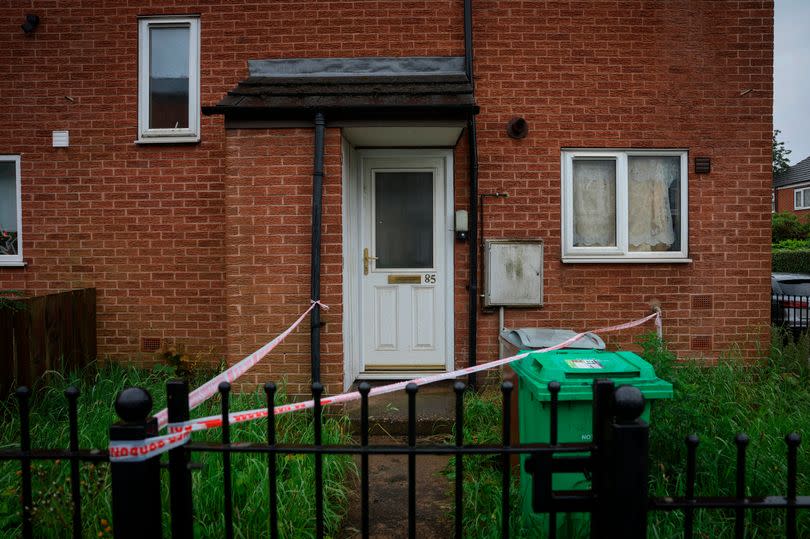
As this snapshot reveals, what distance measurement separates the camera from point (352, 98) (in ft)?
15.6

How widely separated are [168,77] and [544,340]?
5.13m

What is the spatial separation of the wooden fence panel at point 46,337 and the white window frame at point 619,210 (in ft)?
17.3

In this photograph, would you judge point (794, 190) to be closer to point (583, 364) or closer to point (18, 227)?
point (583, 364)

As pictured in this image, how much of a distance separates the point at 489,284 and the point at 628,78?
2.76 metres

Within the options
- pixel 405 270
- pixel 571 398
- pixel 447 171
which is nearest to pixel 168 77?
pixel 447 171

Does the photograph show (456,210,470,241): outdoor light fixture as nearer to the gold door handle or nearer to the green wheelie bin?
the gold door handle

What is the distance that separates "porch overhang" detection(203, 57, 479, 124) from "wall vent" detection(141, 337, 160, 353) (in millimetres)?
2724

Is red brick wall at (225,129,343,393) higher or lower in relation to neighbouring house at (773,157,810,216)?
lower

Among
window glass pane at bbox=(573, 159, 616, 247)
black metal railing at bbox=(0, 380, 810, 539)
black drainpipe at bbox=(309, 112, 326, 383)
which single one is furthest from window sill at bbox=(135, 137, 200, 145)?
black metal railing at bbox=(0, 380, 810, 539)

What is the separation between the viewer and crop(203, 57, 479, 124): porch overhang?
15.4ft

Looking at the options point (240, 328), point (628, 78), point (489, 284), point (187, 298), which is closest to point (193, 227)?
point (187, 298)

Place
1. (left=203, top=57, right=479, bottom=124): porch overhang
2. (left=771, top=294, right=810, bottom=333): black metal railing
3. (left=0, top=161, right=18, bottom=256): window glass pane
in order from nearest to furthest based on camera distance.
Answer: (left=203, top=57, right=479, bottom=124): porch overhang → (left=0, top=161, right=18, bottom=256): window glass pane → (left=771, top=294, right=810, bottom=333): black metal railing

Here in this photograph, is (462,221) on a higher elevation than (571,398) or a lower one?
higher

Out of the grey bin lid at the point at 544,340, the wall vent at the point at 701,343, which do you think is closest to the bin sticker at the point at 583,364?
the grey bin lid at the point at 544,340
